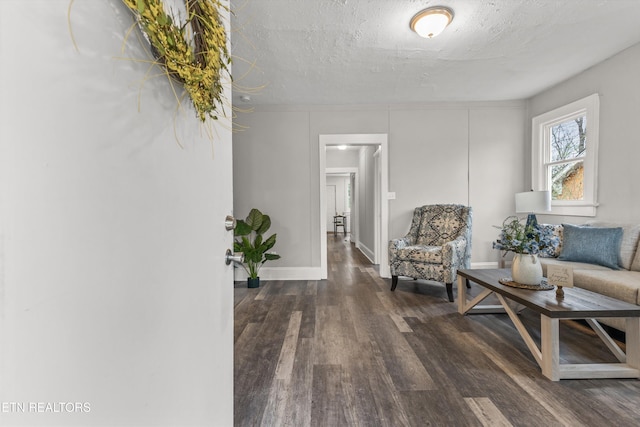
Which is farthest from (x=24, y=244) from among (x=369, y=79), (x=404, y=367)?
(x=369, y=79)

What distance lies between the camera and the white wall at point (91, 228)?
349mm

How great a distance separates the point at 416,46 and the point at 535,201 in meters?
2.23

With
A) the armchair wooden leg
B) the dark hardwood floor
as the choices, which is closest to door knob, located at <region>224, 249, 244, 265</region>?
the dark hardwood floor

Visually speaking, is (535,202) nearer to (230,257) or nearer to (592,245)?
(592,245)

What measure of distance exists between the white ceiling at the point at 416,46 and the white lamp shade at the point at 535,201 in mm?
1334

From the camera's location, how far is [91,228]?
46 centimetres

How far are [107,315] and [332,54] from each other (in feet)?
9.27

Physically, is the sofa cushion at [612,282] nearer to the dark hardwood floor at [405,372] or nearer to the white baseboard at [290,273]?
the dark hardwood floor at [405,372]

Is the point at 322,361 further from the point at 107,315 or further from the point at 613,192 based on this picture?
the point at 613,192

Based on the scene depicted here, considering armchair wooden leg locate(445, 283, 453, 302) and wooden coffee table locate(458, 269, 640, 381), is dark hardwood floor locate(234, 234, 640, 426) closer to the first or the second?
wooden coffee table locate(458, 269, 640, 381)

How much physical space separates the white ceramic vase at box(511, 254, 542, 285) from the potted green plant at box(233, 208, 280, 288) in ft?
8.04

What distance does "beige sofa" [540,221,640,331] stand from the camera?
77.0 inches

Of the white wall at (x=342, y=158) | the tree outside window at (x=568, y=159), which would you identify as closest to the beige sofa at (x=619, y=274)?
the tree outside window at (x=568, y=159)

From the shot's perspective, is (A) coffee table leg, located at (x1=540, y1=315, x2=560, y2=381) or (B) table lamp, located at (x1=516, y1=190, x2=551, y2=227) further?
(B) table lamp, located at (x1=516, y1=190, x2=551, y2=227)
